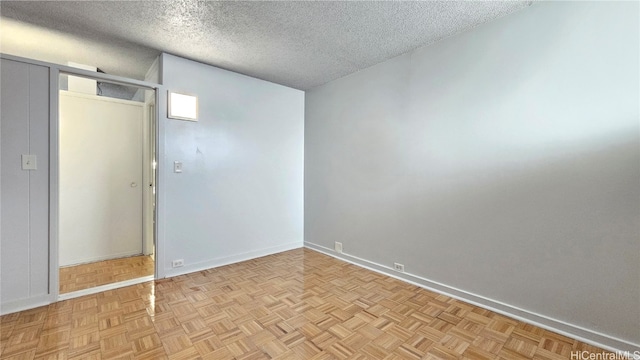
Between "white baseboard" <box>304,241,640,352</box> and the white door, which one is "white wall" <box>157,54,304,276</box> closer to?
the white door

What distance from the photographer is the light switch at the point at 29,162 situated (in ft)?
7.32

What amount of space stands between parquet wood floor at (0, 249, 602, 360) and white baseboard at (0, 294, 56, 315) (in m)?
0.07

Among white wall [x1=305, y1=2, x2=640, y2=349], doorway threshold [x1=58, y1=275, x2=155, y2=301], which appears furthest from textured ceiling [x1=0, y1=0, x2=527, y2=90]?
doorway threshold [x1=58, y1=275, x2=155, y2=301]

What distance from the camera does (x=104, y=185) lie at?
3.39m

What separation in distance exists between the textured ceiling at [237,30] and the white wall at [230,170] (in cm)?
39

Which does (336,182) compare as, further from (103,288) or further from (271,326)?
(103,288)

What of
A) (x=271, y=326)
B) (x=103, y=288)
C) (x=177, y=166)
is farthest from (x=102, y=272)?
(x=271, y=326)

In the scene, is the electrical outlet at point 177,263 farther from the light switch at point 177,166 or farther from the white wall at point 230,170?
the light switch at point 177,166

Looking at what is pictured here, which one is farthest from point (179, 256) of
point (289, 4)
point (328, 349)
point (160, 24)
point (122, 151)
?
point (289, 4)

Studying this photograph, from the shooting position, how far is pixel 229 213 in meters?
3.45

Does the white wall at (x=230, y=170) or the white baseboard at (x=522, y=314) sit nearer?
the white baseboard at (x=522, y=314)

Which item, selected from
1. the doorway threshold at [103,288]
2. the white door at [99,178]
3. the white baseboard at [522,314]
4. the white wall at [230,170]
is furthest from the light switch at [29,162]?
the white baseboard at [522,314]

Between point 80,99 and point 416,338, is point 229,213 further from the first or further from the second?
point 416,338

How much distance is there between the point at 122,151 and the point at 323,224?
2904 mm
